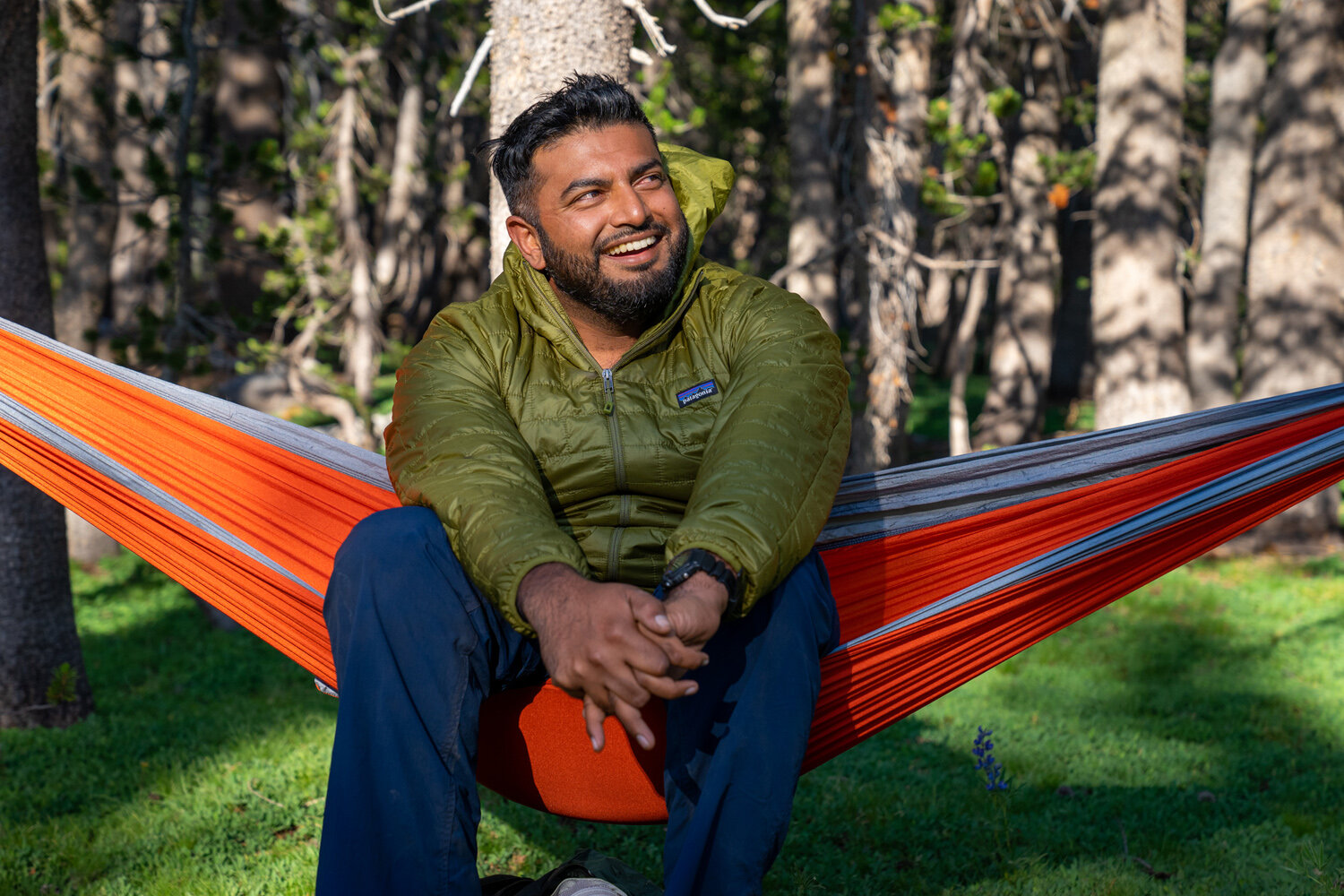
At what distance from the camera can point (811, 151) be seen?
23.7ft

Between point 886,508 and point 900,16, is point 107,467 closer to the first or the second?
point 886,508

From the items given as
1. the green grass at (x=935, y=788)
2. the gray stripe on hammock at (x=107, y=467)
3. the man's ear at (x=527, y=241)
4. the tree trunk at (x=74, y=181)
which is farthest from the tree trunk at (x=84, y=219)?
the man's ear at (x=527, y=241)

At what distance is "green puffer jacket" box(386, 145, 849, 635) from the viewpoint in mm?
1644

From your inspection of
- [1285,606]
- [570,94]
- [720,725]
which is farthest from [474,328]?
[1285,606]

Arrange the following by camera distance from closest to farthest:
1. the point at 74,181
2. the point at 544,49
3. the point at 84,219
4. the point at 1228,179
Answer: the point at 544,49 < the point at 74,181 < the point at 84,219 < the point at 1228,179

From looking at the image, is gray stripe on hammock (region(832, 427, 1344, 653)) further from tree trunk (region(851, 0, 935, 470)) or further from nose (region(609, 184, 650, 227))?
tree trunk (region(851, 0, 935, 470))

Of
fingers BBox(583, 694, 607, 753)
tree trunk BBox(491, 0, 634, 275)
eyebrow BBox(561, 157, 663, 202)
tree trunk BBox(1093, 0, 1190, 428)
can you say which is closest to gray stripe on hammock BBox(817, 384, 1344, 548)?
eyebrow BBox(561, 157, 663, 202)

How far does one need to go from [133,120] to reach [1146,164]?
25.7 feet

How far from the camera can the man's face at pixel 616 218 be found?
2043 millimetres

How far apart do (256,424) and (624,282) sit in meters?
0.86

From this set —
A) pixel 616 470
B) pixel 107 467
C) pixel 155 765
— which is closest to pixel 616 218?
pixel 616 470

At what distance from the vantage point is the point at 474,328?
6.63 feet

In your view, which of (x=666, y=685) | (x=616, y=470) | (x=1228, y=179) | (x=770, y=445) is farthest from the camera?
(x=1228, y=179)

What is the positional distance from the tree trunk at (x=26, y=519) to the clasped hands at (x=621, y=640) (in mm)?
2425
